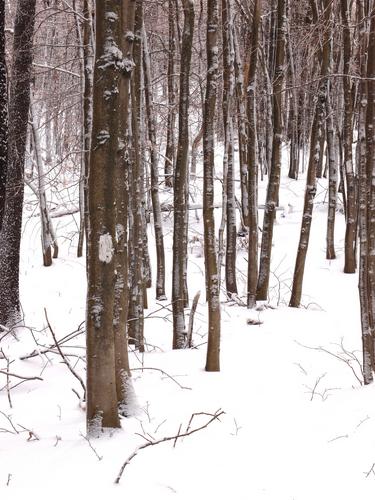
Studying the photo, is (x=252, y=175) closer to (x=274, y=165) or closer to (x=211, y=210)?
(x=274, y=165)

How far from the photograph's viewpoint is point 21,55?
6.81 metres

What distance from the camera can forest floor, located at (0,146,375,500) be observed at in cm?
286

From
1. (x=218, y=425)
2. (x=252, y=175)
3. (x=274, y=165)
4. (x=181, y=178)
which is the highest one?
(x=274, y=165)

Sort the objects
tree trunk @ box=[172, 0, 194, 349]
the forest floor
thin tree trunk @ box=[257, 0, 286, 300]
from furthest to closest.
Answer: thin tree trunk @ box=[257, 0, 286, 300] → tree trunk @ box=[172, 0, 194, 349] → the forest floor

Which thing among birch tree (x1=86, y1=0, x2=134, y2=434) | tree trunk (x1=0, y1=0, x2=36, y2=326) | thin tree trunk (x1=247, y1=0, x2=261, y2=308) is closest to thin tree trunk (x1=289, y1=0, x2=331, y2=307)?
thin tree trunk (x1=247, y1=0, x2=261, y2=308)

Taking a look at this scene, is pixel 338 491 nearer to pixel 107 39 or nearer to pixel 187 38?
pixel 107 39

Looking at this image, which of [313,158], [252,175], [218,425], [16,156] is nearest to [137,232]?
[16,156]

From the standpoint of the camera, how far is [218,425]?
3660mm

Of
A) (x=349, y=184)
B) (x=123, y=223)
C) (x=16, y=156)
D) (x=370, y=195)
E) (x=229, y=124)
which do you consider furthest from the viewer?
(x=349, y=184)

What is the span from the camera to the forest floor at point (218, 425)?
2.86m

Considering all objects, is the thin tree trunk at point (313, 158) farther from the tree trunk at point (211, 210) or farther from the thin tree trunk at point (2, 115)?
the thin tree trunk at point (2, 115)

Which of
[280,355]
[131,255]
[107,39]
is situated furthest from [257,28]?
[107,39]

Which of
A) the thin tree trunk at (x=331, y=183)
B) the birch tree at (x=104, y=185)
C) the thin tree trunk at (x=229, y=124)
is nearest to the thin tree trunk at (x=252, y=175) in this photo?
the thin tree trunk at (x=229, y=124)

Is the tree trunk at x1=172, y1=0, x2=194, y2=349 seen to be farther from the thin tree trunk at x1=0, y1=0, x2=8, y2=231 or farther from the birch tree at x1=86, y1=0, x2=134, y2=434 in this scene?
the birch tree at x1=86, y1=0, x2=134, y2=434
